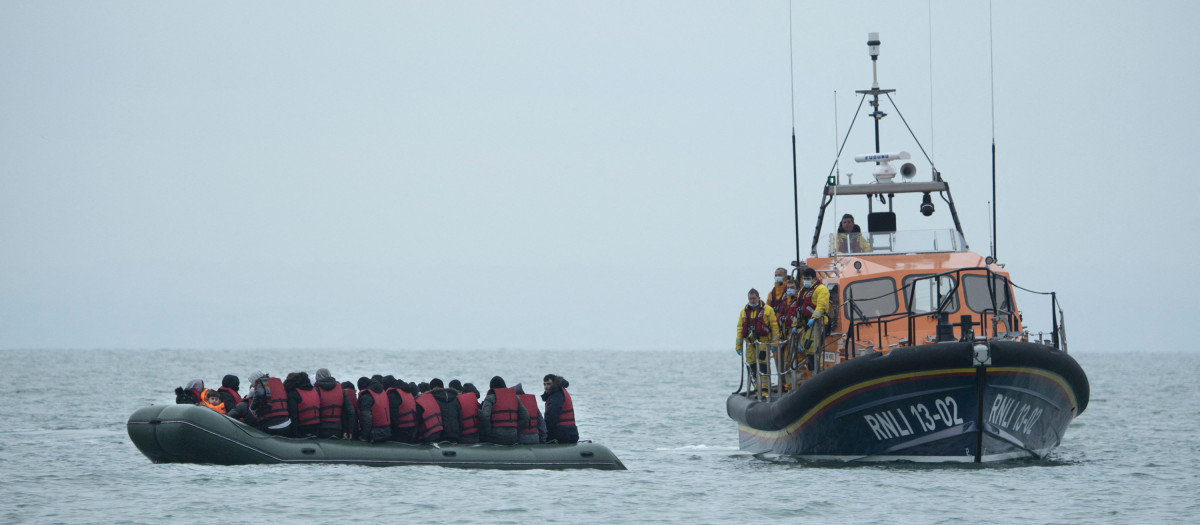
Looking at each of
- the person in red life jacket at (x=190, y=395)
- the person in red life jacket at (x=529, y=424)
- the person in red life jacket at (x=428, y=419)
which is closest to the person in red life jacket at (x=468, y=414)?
the person in red life jacket at (x=428, y=419)

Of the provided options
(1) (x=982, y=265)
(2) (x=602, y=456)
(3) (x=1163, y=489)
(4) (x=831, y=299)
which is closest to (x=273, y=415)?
(2) (x=602, y=456)

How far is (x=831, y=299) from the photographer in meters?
17.9

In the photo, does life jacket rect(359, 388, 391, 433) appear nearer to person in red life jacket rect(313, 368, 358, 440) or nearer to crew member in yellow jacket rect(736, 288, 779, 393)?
person in red life jacket rect(313, 368, 358, 440)

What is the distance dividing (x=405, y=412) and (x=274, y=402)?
157 centimetres

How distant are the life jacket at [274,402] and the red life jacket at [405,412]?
1299mm

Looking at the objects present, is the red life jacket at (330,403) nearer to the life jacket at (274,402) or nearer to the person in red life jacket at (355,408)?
the person in red life jacket at (355,408)

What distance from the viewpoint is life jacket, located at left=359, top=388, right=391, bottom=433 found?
53.6ft

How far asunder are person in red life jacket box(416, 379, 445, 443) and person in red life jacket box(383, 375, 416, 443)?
82mm

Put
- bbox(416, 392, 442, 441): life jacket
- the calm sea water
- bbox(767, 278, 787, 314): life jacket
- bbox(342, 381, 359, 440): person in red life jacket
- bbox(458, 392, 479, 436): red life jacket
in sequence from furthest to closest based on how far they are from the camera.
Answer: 1. bbox(767, 278, 787, 314): life jacket
2. bbox(458, 392, 479, 436): red life jacket
3. bbox(416, 392, 442, 441): life jacket
4. bbox(342, 381, 359, 440): person in red life jacket
5. the calm sea water

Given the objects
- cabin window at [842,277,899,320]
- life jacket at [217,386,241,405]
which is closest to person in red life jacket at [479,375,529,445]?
life jacket at [217,386,241,405]

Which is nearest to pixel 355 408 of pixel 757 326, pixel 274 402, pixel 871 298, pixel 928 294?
pixel 274 402

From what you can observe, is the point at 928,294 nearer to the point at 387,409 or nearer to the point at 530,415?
the point at 530,415

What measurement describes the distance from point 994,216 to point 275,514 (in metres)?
10.3

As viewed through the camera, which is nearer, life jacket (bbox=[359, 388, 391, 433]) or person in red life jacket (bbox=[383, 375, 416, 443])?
life jacket (bbox=[359, 388, 391, 433])
